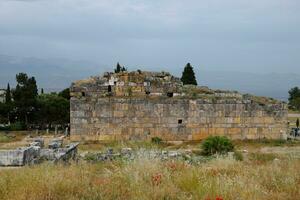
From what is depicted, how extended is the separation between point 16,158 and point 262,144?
12840 millimetres

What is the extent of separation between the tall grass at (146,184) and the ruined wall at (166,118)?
11769mm

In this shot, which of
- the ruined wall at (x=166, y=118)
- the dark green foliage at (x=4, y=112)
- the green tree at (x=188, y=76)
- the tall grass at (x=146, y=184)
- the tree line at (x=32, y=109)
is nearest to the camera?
the tall grass at (x=146, y=184)

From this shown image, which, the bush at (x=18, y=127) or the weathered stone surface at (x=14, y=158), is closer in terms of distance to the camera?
the weathered stone surface at (x=14, y=158)

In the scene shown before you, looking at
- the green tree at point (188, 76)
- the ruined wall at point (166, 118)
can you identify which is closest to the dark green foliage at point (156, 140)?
the ruined wall at point (166, 118)

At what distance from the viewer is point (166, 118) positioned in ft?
68.3

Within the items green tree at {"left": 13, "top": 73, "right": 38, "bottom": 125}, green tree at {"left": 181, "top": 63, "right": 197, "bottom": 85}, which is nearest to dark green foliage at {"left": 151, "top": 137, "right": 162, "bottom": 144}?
green tree at {"left": 13, "top": 73, "right": 38, "bottom": 125}

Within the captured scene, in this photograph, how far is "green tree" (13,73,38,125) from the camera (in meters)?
35.1

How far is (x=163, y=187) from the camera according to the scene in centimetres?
721

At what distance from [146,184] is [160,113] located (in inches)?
528

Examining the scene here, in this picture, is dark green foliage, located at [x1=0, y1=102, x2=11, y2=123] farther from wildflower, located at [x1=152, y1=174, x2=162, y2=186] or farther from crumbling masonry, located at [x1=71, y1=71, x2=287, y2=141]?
wildflower, located at [x1=152, y1=174, x2=162, y2=186]

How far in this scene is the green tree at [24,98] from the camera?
3509 cm

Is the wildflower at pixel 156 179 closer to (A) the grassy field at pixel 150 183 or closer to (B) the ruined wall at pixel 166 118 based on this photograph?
(A) the grassy field at pixel 150 183

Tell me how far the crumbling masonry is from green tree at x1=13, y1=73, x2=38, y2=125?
48.8ft

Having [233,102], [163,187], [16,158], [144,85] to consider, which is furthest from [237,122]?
[163,187]
